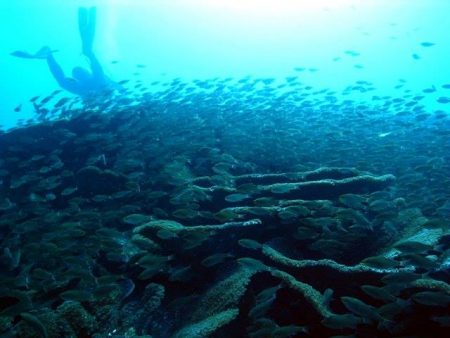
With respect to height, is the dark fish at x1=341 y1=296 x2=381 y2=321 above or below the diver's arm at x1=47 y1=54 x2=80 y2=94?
below

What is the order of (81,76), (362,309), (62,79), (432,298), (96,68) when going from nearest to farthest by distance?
1. (432,298)
2. (362,309)
3. (81,76)
4. (62,79)
5. (96,68)

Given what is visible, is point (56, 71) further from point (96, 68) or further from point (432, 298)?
point (432, 298)

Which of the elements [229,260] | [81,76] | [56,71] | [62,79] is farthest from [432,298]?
[56,71]

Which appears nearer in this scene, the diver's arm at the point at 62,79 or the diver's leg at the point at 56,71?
the diver's arm at the point at 62,79

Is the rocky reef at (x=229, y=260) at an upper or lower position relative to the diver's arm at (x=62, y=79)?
lower

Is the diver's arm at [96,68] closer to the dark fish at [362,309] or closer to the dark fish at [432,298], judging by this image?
the dark fish at [362,309]

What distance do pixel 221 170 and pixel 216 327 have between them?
5296 mm

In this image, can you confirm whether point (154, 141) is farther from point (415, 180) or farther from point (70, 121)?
point (415, 180)

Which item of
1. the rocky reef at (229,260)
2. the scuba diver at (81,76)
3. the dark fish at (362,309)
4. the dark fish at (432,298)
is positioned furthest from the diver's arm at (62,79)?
the dark fish at (432,298)

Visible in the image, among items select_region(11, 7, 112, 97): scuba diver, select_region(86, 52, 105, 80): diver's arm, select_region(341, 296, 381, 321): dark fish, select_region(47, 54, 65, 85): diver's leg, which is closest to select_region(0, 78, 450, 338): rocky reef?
select_region(341, 296, 381, 321): dark fish

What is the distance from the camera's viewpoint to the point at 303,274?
18.4 feet

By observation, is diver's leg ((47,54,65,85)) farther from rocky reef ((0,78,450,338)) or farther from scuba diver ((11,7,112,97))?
rocky reef ((0,78,450,338))

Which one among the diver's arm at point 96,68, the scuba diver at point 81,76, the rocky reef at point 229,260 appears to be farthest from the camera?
the diver's arm at point 96,68

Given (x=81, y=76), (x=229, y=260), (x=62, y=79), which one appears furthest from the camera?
(x=62, y=79)
